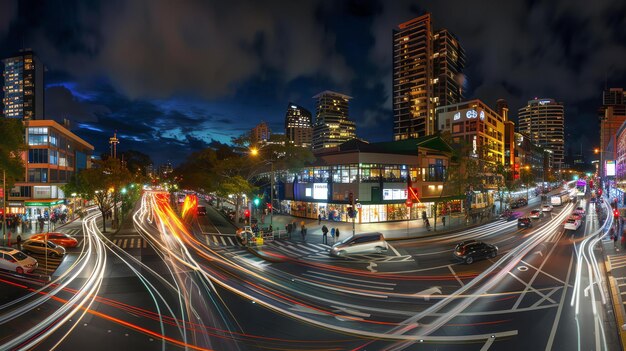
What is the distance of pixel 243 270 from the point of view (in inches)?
825

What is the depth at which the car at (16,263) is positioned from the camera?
2036 cm

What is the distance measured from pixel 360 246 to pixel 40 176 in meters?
50.3

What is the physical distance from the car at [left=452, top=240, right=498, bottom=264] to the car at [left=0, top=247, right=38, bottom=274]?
2807 centimetres

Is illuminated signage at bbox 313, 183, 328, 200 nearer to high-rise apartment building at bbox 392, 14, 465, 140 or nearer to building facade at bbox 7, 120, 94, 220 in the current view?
building facade at bbox 7, 120, 94, 220

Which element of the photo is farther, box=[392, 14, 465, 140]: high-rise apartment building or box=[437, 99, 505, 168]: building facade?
box=[392, 14, 465, 140]: high-rise apartment building

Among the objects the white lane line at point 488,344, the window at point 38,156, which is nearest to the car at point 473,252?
the white lane line at point 488,344

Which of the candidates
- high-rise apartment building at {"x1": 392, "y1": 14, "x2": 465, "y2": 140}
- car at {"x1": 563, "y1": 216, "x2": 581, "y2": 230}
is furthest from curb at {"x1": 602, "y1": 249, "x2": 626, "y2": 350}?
high-rise apartment building at {"x1": 392, "y1": 14, "x2": 465, "y2": 140}

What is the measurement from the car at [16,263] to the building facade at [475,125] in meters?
98.5

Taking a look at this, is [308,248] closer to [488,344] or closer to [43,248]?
[488,344]

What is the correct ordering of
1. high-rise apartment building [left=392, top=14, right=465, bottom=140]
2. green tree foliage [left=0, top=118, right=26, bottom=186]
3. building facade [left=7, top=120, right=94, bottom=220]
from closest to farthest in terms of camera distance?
green tree foliage [left=0, top=118, right=26, bottom=186]
building facade [left=7, top=120, right=94, bottom=220]
high-rise apartment building [left=392, top=14, right=465, bottom=140]

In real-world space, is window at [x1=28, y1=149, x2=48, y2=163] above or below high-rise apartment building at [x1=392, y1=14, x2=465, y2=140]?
below

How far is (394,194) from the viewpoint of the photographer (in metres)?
46.2

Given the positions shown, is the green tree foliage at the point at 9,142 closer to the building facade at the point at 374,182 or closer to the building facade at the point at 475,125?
the building facade at the point at 374,182

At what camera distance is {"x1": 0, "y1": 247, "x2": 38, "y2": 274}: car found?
20359 millimetres
